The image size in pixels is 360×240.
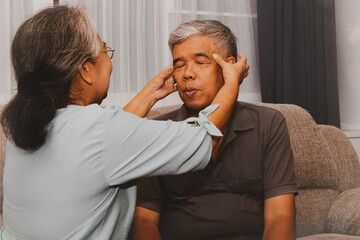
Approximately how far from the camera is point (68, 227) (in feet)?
3.18

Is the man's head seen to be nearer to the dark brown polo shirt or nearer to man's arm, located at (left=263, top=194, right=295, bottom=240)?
the dark brown polo shirt

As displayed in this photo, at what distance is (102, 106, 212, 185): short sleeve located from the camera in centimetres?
94

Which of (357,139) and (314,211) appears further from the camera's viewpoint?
(357,139)

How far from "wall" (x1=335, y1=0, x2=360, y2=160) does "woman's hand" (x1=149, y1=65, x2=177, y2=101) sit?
227 centimetres

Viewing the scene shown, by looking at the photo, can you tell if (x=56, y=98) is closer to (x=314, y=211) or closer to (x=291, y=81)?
(x=314, y=211)

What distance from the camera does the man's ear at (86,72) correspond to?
1.05 metres

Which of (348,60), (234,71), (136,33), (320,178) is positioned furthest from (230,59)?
(348,60)

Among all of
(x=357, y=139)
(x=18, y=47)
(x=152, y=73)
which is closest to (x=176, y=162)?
(x=18, y=47)

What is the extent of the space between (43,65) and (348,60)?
10.3 feet

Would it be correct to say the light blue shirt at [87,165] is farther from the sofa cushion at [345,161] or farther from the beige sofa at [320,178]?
the sofa cushion at [345,161]

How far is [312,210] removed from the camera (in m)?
1.96

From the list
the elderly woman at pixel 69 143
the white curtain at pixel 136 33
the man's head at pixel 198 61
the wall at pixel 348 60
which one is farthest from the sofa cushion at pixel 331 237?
the wall at pixel 348 60

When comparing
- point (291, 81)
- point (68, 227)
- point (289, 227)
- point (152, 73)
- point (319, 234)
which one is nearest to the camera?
point (68, 227)

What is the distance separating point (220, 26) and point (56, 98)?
2.66ft
